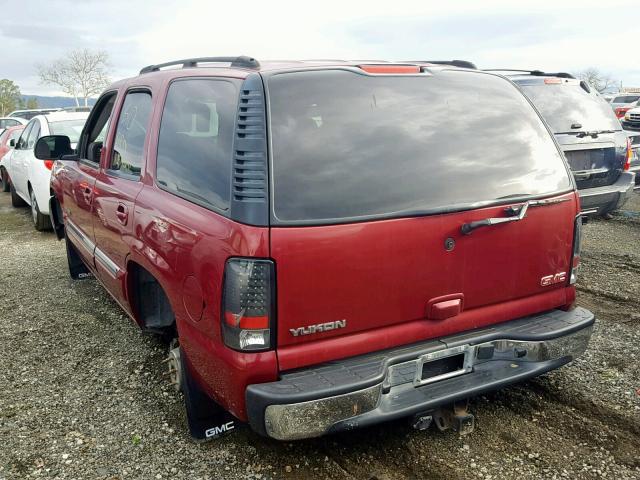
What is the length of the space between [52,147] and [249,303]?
3540 mm

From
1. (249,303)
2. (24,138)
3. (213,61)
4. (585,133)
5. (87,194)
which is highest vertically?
(213,61)

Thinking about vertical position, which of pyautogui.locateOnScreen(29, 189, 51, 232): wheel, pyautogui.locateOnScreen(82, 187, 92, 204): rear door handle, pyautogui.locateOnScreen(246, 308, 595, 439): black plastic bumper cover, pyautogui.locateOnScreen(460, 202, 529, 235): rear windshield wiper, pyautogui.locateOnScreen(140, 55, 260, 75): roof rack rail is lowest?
pyautogui.locateOnScreen(29, 189, 51, 232): wheel

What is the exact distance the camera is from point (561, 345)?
285 cm

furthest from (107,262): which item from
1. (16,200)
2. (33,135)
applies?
(16,200)

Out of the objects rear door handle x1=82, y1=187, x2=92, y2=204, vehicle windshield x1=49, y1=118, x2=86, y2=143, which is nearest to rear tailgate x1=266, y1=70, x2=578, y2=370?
rear door handle x1=82, y1=187, x2=92, y2=204

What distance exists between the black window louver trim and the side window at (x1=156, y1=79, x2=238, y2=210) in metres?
0.06

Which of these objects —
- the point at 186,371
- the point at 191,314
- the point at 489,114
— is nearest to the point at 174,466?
the point at 186,371

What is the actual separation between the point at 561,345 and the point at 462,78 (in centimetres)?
141

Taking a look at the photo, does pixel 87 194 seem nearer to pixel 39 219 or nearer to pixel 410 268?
pixel 410 268

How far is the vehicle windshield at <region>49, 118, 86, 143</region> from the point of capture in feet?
26.5

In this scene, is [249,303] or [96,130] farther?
[96,130]

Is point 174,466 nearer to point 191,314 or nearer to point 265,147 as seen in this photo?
point 191,314

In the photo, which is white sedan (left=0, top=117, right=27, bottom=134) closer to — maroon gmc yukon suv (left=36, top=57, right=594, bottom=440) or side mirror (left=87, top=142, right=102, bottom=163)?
side mirror (left=87, top=142, right=102, bottom=163)

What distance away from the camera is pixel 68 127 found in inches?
322
